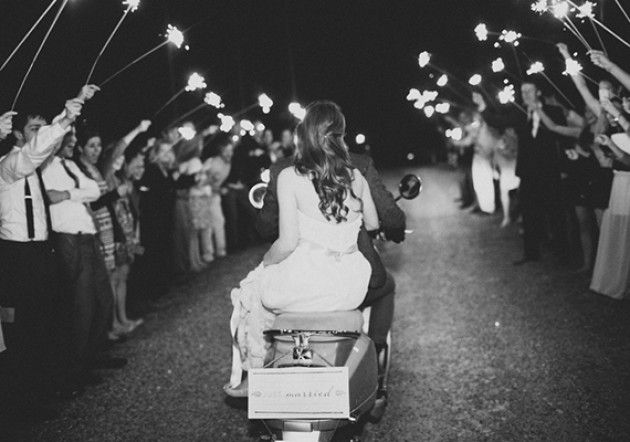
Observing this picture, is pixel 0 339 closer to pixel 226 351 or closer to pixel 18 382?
pixel 18 382

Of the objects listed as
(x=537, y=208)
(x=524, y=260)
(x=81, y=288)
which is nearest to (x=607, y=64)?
(x=537, y=208)

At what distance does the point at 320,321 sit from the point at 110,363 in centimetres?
391

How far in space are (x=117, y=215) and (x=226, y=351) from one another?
2.42 metres

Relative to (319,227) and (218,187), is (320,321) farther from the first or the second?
(218,187)

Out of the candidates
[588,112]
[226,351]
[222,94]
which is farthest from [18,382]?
[222,94]

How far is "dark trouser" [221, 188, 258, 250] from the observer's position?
1334cm

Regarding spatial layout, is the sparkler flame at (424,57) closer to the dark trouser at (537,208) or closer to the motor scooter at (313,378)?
the dark trouser at (537,208)

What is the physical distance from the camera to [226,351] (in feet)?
20.6

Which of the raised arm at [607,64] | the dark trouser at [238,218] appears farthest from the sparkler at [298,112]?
the dark trouser at [238,218]

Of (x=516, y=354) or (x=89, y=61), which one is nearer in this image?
(x=516, y=354)

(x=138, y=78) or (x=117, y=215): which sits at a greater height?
(x=138, y=78)

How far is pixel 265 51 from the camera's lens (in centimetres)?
2520

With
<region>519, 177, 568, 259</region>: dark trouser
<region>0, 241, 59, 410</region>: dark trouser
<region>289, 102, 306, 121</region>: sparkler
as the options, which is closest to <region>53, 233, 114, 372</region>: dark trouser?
<region>0, 241, 59, 410</region>: dark trouser

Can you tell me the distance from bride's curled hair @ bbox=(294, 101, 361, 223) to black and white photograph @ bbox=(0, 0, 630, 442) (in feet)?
0.05
